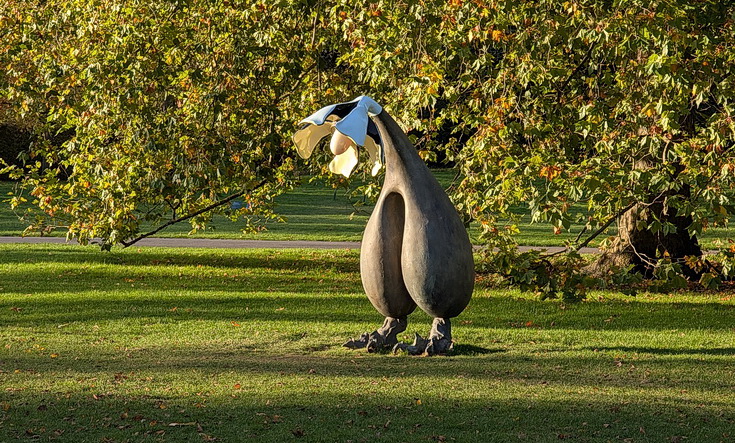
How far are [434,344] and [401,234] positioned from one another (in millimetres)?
1084

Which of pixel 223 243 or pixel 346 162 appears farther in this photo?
pixel 223 243

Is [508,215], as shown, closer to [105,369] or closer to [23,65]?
[105,369]

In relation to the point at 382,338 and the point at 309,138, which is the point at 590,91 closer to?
the point at 309,138

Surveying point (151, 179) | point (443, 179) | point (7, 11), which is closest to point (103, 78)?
point (151, 179)

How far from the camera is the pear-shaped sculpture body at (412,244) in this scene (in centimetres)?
930

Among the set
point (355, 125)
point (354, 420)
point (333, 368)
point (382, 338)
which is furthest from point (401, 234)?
point (354, 420)

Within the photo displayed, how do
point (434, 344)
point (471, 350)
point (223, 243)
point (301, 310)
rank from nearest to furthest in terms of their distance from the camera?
point (434, 344), point (471, 350), point (301, 310), point (223, 243)

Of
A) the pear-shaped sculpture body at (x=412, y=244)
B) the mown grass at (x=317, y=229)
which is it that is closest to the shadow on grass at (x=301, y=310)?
the pear-shaped sculpture body at (x=412, y=244)

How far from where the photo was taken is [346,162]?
387 inches

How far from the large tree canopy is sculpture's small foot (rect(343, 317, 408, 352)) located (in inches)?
63.8

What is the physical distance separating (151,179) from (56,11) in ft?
8.65

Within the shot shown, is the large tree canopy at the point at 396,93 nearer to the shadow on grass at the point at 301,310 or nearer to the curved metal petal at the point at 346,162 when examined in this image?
the curved metal petal at the point at 346,162

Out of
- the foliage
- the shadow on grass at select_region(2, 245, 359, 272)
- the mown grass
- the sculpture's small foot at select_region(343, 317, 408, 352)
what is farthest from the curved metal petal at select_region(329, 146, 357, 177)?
the mown grass

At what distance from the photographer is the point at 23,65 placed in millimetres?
13609
